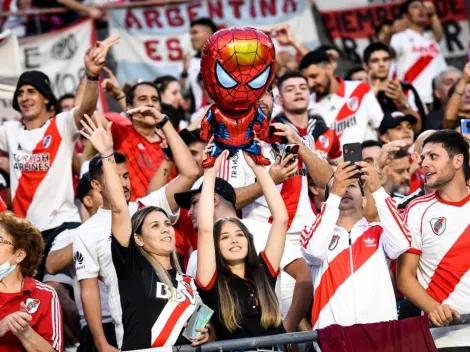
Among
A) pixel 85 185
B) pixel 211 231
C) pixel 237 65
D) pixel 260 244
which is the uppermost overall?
pixel 237 65

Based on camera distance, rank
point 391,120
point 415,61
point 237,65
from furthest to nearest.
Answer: point 415,61 → point 391,120 → point 237,65

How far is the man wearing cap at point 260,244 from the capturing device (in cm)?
699

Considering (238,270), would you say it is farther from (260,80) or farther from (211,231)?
(260,80)

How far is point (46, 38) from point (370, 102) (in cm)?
361

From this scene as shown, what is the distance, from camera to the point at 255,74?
18.4 feet

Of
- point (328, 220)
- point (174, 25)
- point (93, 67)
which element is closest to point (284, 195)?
point (328, 220)

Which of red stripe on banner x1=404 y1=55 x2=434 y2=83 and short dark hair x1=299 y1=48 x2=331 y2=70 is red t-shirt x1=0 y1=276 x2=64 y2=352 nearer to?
short dark hair x1=299 y1=48 x2=331 y2=70

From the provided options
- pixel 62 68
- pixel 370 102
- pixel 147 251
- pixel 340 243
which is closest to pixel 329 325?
pixel 340 243

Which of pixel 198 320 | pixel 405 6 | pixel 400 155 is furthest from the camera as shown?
pixel 405 6

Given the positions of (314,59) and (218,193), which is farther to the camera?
(314,59)

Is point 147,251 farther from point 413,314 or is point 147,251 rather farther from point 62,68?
point 62,68

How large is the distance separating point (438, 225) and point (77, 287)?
8.11 ft

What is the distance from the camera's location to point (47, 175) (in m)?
8.41

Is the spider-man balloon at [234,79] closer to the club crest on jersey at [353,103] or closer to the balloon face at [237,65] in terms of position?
the balloon face at [237,65]
